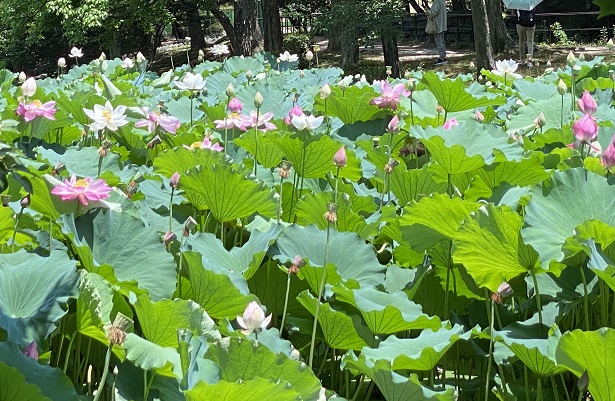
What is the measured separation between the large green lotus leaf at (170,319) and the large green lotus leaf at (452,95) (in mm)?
1569

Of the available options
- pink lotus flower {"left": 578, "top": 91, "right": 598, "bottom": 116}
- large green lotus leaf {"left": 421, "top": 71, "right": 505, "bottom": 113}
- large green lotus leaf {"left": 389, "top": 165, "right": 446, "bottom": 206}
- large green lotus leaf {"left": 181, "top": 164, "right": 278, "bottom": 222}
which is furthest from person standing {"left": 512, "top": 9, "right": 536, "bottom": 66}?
large green lotus leaf {"left": 181, "top": 164, "right": 278, "bottom": 222}

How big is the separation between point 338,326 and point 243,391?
47 cm

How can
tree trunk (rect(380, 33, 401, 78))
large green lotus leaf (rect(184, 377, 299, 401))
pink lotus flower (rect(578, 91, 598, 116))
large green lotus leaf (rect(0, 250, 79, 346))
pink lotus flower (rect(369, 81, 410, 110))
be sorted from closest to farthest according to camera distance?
large green lotus leaf (rect(184, 377, 299, 401)), large green lotus leaf (rect(0, 250, 79, 346)), pink lotus flower (rect(578, 91, 598, 116)), pink lotus flower (rect(369, 81, 410, 110)), tree trunk (rect(380, 33, 401, 78))

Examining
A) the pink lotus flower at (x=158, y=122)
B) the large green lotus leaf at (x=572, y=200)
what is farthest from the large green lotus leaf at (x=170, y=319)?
the pink lotus flower at (x=158, y=122)

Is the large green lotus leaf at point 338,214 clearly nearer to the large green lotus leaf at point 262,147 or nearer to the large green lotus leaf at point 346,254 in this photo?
the large green lotus leaf at point 346,254

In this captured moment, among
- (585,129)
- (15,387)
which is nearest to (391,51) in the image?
(585,129)

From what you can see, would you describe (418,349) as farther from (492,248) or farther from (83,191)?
(83,191)

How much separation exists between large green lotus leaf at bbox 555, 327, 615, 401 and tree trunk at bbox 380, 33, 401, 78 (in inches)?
553

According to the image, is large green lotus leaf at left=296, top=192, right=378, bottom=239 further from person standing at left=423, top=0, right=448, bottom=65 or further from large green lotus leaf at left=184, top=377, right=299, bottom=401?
person standing at left=423, top=0, right=448, bottom=65

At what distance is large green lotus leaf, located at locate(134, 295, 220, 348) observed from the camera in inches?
48.3

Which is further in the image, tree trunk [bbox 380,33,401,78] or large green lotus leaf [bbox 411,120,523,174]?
tree trunk [bbox 380,33,401,78]

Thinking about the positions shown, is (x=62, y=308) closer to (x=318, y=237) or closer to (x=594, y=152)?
(x=318, y=237)

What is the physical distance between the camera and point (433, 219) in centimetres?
154

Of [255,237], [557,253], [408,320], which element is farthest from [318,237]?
[557,253]
